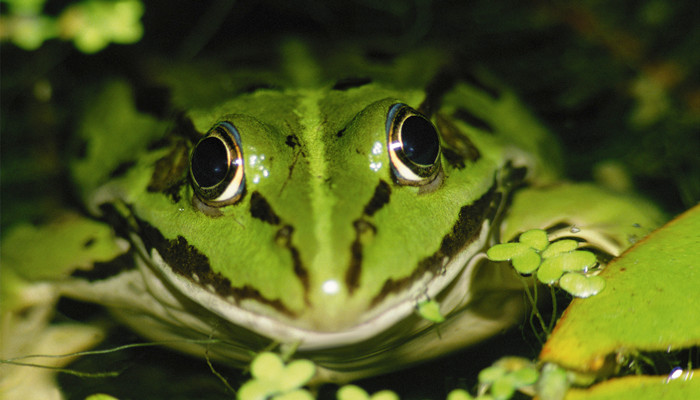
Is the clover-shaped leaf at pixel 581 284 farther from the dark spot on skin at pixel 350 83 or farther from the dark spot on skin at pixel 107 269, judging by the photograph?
the dark spot on skin at pixel 107 269

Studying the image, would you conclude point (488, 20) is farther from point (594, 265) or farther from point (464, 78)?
point (594, 265)

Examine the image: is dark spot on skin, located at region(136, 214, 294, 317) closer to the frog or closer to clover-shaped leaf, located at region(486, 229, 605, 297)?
the frog

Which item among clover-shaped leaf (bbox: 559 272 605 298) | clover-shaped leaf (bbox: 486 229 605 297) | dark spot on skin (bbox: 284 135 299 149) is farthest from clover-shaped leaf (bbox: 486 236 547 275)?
dark spot on skin (bbox: 284 135 299 149)

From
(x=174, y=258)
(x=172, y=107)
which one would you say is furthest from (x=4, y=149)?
(x=174, y=258)

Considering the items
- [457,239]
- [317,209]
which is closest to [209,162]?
[317,209]

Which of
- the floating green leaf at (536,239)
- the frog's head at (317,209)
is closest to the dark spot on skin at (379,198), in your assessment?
the frog's head at (317,209)

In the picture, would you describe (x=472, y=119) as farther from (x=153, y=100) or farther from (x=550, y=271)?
(x=153, y=100)
